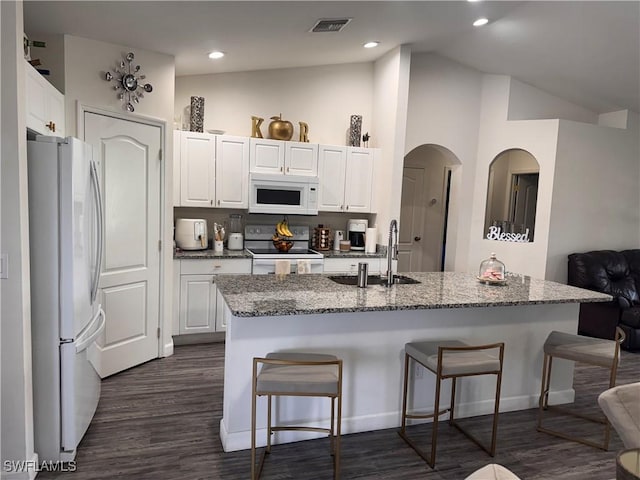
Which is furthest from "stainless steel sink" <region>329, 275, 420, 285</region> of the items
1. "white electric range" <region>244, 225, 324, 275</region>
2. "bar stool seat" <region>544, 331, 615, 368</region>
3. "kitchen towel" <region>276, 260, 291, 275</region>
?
"white electric range" <region>244, 225, 324, 275</region>

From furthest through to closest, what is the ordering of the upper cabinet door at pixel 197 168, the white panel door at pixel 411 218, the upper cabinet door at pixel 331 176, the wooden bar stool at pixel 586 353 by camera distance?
the white panel door at pixel 411 218, the upper cabinet door at pixel 331 176, the upper cabinet door at pixel 197 168, the wooden bar stool at pixel 586 353

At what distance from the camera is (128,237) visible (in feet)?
11.7

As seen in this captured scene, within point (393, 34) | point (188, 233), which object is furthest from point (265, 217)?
point (393, 34)

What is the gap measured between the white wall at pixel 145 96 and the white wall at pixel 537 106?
391cm

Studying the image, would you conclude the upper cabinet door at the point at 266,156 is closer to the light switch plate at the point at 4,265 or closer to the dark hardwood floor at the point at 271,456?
the dark hardwood floor at the point at 271,456

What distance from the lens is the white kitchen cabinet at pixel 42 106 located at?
93.1 inches

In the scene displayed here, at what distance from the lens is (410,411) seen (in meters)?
2.92

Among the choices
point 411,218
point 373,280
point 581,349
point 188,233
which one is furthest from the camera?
point 411,218

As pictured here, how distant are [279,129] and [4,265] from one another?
3129 millimetres

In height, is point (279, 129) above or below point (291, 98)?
below

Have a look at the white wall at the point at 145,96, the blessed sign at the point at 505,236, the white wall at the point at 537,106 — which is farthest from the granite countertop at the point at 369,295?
the white wall at the point at 537,106

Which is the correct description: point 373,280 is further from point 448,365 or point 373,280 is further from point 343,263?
point 343,263

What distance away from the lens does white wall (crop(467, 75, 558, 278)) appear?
4977 mm

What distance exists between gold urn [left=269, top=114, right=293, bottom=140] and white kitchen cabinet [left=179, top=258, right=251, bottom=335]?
54.8 inches
